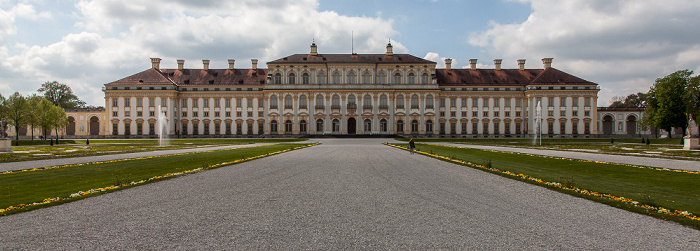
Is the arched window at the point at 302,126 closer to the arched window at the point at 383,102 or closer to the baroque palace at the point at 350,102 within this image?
the baroque palace at the point at 350,102

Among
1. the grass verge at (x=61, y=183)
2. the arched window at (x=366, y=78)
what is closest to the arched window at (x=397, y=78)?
the arched window at (x=366, y=78)

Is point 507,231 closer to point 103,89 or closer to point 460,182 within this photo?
point 460,182

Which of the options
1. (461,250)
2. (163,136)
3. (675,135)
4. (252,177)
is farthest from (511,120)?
(461,250)

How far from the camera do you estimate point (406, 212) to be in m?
6.82

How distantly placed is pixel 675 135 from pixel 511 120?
27.9 meters

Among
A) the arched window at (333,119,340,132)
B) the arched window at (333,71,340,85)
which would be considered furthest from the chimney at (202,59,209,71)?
the arched window at (333,119,340,132)

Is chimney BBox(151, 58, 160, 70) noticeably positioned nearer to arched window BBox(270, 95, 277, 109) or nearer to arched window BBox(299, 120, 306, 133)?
arched window BBox(270, 95, 277, 109)

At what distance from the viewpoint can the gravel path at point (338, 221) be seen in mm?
5086

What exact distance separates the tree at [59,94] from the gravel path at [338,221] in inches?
3600

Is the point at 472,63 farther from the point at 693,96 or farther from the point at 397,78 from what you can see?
the point at 693,96

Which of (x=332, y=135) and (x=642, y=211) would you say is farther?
(x=332, y=135)

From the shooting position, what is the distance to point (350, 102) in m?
64.2

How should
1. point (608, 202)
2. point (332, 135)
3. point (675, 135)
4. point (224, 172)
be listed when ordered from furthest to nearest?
1. point (675, 135)
2. point (332, 135)
3. point (224, 172)
4. point (608, 202)

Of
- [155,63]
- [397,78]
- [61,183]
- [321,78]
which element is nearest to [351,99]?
[321,78]
